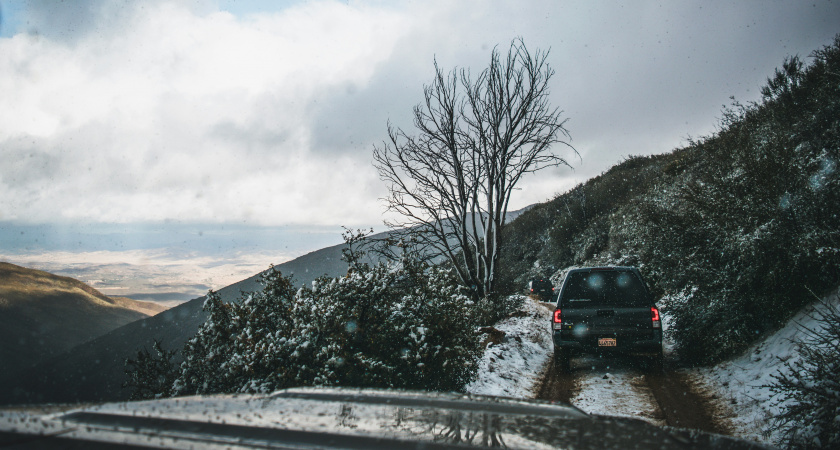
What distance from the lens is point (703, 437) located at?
5.65 feet

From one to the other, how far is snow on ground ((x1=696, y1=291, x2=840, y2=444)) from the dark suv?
38.3 inches

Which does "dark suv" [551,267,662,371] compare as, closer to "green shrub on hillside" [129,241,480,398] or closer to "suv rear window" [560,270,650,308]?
"suv rear window" [560,270,650,308]

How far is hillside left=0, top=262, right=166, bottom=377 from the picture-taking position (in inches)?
2253

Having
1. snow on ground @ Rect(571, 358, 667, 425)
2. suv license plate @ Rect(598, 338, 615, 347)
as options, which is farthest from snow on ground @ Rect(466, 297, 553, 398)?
suv license plate @ Rect(598, 338, 615, 347)

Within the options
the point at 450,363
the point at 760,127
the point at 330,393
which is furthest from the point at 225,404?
the point at 760,127

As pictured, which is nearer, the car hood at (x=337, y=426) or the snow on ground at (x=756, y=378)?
the car hood at (x=337, y=426)

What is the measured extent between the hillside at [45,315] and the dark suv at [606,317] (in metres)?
61.2

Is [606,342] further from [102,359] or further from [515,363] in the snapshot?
[102,359]

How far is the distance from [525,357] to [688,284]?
141 inches

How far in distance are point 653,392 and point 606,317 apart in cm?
129

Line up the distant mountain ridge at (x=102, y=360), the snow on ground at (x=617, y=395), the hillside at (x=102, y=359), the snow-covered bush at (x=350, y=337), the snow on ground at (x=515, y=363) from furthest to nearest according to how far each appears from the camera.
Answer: the hillside at (x=102, y=359), the distant mountain ridge at (x=102, y=360), the snow on ground at (x=515, y=363), the snow on ground at (x=617, y=395), the snow-covered bush at (x=350, y=337)

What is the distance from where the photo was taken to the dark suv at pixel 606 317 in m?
7.24

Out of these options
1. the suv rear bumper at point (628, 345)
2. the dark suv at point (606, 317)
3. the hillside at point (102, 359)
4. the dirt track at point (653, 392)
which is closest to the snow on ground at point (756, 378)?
the dirt track at point (653, 392)

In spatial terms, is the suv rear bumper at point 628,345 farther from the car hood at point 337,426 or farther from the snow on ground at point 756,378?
the car hood at point 337,426
